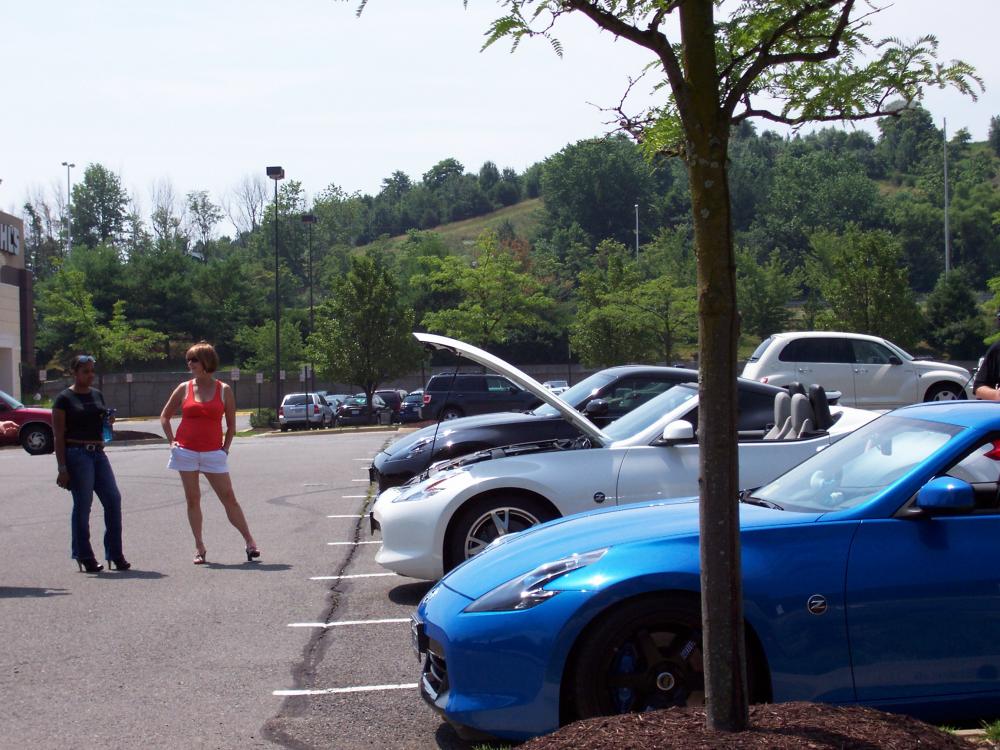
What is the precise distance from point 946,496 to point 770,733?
1317 mm

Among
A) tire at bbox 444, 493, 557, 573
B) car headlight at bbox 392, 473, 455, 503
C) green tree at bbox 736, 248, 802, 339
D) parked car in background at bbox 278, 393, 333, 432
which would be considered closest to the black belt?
car headlight at bbox 392, 473, 455, 503

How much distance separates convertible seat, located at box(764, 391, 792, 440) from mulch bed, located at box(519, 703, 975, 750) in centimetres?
446

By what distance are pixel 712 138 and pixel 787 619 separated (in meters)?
1.88

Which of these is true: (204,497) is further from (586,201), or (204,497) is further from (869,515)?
(586,201)

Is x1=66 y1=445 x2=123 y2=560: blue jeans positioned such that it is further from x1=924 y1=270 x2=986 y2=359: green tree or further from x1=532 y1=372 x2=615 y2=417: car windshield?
x1=924 y1=270 x2=986 y2=359: green tree

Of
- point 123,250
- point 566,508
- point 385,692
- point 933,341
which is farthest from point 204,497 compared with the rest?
point 123,250

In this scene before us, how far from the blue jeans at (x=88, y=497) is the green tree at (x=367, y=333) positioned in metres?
34.1

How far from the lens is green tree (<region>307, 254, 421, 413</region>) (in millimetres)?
43562

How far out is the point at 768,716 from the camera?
3682 millimetres

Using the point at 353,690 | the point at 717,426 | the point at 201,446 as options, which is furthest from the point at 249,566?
the point at 717,426

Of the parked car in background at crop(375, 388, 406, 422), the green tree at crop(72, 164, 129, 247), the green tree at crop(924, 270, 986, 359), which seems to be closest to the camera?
the parked car in background at crop(375, 388, 406, 422)

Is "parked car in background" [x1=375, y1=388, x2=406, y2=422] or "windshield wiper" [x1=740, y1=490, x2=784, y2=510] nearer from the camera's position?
"windshield wiper" [x1=740, y1=490, x2=784, y2=510]

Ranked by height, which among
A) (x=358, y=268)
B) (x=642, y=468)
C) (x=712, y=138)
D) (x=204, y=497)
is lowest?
(x=204, y=497)

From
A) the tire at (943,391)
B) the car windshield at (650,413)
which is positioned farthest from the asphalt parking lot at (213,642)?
the tire at (943,391)
